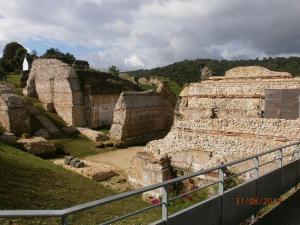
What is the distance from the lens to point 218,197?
6.21 m

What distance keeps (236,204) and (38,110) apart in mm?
25421

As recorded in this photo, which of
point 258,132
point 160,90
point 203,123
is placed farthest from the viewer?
point 160,90

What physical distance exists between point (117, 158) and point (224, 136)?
342 inches

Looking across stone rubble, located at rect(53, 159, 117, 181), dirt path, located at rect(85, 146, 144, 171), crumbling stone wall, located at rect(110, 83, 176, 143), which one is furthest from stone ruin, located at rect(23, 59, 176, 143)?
stone rubble, located at rect(53, 159, 117, 181)

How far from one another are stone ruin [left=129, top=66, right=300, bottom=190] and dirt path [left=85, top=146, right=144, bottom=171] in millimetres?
3689

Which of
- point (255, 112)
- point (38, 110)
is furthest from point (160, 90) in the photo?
point (255, 112)

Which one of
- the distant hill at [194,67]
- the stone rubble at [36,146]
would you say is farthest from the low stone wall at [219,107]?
the distant hill at [194,67]

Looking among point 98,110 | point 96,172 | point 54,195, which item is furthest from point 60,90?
point 54,195

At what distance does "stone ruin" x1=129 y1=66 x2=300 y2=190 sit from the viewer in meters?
14.5

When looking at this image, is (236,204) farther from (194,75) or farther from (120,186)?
(194,75)

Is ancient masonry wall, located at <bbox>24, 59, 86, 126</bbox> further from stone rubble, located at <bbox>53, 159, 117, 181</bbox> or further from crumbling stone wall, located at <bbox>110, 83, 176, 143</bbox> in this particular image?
stone rubble, located at <bbox>53, 159, 117, 181</bbox>

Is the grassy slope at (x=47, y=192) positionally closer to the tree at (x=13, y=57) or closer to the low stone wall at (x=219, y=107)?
the low stone wall at (x=219, y=107)

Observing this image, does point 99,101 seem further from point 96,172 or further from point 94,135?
point 96,172

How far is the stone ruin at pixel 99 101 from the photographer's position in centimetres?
2816
